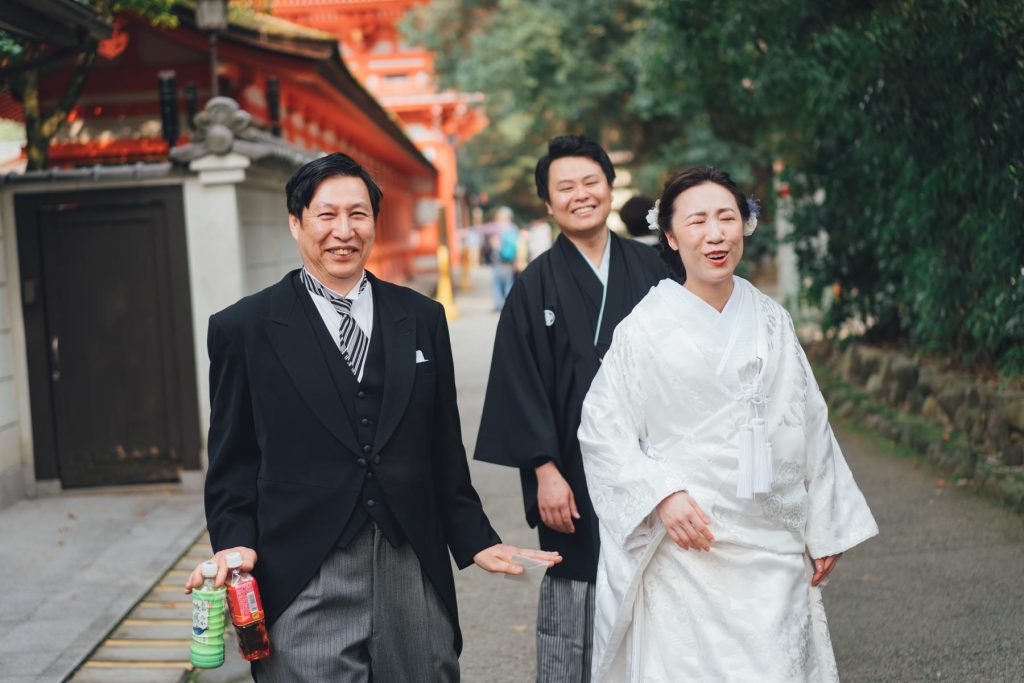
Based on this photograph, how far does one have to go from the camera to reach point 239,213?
791 cm

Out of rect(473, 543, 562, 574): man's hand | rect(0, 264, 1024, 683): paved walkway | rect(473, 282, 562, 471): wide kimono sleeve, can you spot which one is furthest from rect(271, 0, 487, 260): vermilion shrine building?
rect(473, 543, 562, 574): man's hand

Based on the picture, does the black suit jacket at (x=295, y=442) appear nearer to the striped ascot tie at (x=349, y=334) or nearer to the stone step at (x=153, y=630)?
the striped ascot tie at (x=349, y=334)

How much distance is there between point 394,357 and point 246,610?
71 cm

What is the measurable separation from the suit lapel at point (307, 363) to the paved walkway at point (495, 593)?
2293 mm

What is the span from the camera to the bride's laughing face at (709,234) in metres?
2.97

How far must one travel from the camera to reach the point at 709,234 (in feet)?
9.73

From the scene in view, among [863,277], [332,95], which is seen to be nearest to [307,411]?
[863,277]

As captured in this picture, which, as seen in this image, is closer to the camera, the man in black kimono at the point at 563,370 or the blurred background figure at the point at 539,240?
the man in black kimono at the point at 563,370

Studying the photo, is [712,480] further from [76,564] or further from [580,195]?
[76,564]

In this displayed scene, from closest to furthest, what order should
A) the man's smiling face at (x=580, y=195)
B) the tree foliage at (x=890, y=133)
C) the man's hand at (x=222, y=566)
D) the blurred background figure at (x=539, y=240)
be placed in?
1. the man's hand at (x=222, y=566)
2. the man's smiling face at (x=580, y=195)
3. the tree foliage at (x=890, y=133)
4. the blurred background figure at (x=539, y=240)

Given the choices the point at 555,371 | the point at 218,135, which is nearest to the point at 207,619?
the point at 555,371

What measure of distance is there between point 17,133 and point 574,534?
30.6ft

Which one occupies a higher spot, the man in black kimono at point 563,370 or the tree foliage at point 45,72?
the tree foliage at point 45,72

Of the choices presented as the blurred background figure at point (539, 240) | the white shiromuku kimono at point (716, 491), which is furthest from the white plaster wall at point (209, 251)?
the blurred background figure at point (539, 240)
